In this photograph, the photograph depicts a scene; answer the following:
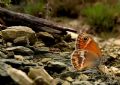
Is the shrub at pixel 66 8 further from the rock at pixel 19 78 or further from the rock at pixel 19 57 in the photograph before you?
the rock at pixel 19 78

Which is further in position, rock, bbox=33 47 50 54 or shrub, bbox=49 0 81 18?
shrub, bbox=49 0 81 18

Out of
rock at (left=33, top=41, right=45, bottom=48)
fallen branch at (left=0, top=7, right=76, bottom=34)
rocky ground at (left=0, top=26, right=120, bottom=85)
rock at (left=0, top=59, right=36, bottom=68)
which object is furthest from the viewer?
fallen branch at (left=0, top=7, right=76, bottom=34)

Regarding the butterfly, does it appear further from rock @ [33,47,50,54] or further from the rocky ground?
rock @ [33,47,50,54]

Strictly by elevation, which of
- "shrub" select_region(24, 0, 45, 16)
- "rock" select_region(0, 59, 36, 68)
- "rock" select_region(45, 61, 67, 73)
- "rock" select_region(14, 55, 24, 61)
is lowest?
"rock" select_region(0, 59, 36, 68)

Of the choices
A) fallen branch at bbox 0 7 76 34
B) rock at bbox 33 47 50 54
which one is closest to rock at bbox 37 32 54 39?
fallen branch at bbox 0 7 76 34

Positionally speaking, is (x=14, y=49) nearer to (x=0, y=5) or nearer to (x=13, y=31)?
(x=13, y=31)

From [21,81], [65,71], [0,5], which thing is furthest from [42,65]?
[0,5]

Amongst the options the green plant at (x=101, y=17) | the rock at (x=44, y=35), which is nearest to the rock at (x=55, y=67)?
the rock at (x=44, y=35)

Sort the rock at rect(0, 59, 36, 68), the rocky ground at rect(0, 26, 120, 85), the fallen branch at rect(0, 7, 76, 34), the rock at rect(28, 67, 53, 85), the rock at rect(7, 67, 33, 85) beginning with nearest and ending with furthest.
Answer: the rock at rect(7, 67, 33, 85) < the rock at rect(28, 67, 53, 85) < the rocky ground at rect(0, 26, 120, 85) < the rock at rect(0, 59, 36, 68) < the fallen branch at rect(0, 7, 76, 34)
